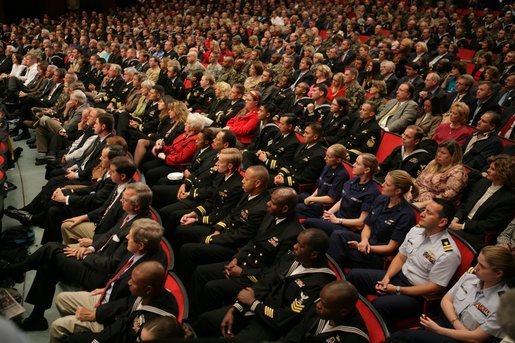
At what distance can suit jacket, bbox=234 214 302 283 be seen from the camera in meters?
3.14

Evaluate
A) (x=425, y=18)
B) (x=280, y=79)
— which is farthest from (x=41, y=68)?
(x=425, y=18)

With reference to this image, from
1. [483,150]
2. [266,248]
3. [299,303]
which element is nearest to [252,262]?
[266,248]

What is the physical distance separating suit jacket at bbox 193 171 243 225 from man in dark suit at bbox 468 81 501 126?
3002 mm

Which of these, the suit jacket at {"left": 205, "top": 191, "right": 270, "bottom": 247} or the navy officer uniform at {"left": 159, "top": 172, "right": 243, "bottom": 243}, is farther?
the navy officer uniform at {"left": 159, "top": 172, "right": 243, "bottom": 243}

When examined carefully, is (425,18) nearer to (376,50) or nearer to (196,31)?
(376,50)

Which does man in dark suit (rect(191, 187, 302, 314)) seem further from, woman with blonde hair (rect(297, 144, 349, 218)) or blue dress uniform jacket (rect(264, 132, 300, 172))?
blue dress uniform jacket (rect(264, 132, 300, 172))

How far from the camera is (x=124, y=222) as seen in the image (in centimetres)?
341

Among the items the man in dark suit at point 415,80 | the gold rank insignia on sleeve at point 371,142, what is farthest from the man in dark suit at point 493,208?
the man in dark suit at point 415,80

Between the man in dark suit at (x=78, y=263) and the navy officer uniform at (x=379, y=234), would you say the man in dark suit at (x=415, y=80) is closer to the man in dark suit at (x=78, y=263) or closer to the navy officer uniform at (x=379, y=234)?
the navy officer uniform at (x=379, y=234)

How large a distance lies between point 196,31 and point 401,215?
1016 centimetres

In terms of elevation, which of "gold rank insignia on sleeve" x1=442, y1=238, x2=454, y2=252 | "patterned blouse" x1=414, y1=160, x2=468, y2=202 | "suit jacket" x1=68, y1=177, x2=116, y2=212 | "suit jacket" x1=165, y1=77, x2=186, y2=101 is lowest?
"suit jacket" x1=165, y1=77, x2=186, y2=101

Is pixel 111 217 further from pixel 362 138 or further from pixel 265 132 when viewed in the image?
pixel 362 138

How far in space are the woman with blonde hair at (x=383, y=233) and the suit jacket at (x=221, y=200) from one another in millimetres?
933

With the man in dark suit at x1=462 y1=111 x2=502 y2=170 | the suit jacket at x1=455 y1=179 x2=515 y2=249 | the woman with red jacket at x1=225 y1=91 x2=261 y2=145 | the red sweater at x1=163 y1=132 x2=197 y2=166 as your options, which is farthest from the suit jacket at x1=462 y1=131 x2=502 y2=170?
the red sweater at x1=163 y1=132 x2=197 y2=166
